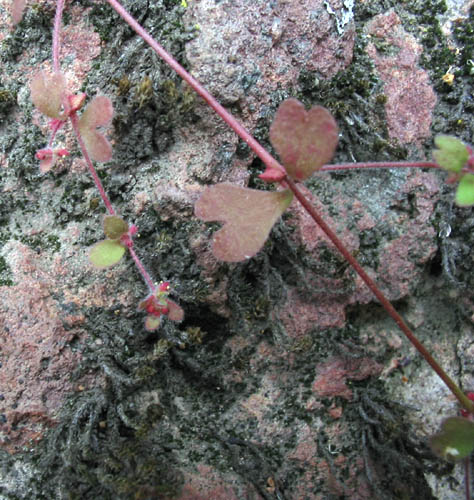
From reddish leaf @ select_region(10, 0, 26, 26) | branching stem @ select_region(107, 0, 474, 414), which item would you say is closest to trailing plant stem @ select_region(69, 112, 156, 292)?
branching stem @ select_region(107, 0, 474, 414)

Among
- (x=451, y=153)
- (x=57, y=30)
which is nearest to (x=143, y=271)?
(x=57, y=30)

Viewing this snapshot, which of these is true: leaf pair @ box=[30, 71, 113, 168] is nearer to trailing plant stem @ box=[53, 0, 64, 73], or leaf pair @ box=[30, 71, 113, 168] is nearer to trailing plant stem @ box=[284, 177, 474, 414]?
trailing plant stem @ box=[53, 0, 64, 73]

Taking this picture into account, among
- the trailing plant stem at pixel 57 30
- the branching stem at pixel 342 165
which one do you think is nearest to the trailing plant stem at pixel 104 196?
the trailing plant stem at pixel 57 30

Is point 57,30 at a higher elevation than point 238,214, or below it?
higher

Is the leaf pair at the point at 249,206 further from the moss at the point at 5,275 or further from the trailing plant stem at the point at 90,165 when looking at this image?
the moss at the point at 5,275

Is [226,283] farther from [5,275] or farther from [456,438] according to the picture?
[456,438]
